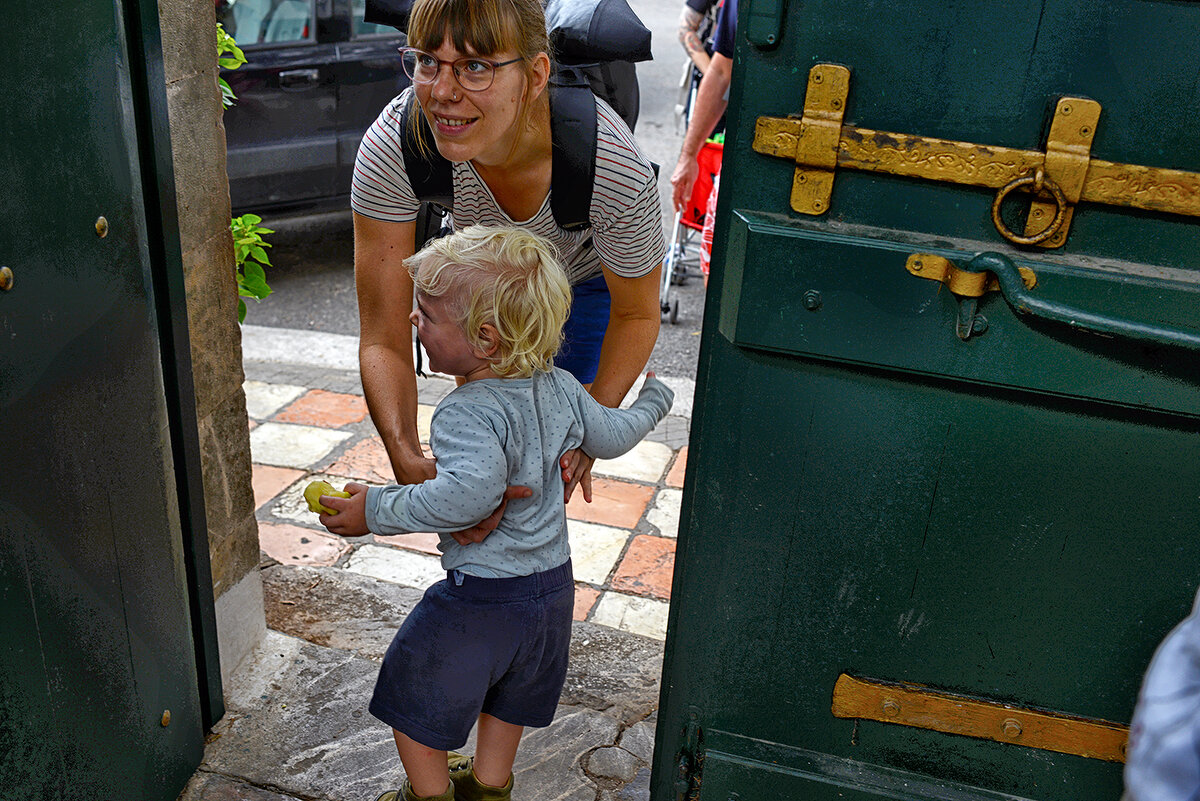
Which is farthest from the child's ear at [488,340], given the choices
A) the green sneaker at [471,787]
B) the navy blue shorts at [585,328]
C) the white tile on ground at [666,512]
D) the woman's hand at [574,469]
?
the white tile on ground at [666,512]

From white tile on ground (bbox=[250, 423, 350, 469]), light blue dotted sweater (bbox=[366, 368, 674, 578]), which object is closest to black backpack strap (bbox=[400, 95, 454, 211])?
light blue dotted sweater (bbox=[366, 368, 674, 578])

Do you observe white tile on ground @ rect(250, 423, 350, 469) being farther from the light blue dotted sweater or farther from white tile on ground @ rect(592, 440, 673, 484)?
the light blue dotted sweater

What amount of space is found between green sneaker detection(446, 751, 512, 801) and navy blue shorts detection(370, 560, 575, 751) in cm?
26

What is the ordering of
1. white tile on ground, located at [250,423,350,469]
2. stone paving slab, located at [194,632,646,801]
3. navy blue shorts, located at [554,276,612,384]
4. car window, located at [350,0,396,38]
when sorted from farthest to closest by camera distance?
car window, located at [350,0,396,38] → white tile on ground, located at [250,423,350,469] → navy blue shorts, located at [554,276,612,384] → stone paving slab, located at [194,632,646,801]

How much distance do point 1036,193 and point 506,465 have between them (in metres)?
0.92

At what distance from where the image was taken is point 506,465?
1.75 m

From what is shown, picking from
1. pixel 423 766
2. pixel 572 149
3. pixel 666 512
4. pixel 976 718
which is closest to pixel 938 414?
pixel 976 718

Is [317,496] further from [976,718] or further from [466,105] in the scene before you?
[976,718]

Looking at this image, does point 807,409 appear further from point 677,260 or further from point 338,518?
point 677,260

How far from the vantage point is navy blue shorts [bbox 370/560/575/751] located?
6.11ft

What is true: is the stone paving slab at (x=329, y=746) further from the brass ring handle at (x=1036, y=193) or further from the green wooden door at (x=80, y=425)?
the brass ring handle at (x=1036, y=193)

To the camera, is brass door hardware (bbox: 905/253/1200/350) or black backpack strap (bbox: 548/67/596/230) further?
black backpack strap (bbox: 548/67/596/230)

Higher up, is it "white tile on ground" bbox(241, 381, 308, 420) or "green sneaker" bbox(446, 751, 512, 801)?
"green sneaker" bbox(446, 751, 512, 801)

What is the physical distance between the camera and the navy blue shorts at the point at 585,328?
7.86ft
